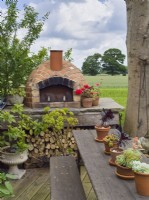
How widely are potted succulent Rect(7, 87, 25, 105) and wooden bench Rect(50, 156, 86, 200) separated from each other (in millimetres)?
1570

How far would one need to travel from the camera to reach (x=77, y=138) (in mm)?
4031

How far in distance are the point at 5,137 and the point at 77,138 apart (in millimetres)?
1774

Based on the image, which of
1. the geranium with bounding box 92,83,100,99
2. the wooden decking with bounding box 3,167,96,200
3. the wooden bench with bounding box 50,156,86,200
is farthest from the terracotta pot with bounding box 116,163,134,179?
the geranium with bounding box 92,83,100,99

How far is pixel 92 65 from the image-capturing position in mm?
11797

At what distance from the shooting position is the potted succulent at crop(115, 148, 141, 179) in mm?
2531

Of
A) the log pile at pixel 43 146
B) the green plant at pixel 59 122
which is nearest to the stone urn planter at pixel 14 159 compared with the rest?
the log pile at pixel 43 146

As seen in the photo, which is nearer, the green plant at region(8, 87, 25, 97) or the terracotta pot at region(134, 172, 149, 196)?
the terracotta pot at region(134, 172, 149, 196)

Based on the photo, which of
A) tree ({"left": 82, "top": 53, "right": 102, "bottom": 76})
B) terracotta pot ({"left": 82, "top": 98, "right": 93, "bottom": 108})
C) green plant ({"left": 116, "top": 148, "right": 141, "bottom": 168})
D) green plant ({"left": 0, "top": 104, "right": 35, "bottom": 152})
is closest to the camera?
green plant ({"left": 116, "top": 148, "right": 141, "bottom": 168})

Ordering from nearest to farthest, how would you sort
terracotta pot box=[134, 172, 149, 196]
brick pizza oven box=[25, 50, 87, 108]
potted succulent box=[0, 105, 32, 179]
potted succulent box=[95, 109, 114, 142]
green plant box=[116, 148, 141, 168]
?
1. terracotta pot box=[134, 172, 149, 196]
2. green plant box=[116, 148, 141, 168]
3. potted succulent box=[95, 109, 114, 142]
4. potted succulent box=[0, 105, 32, 179]
5. brick pizza oven box=[25, 50, 87, 108]

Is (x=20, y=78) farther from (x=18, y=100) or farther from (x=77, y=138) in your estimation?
(x=77, y=138)

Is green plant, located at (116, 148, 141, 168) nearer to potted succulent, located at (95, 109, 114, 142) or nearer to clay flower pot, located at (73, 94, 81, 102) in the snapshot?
potted succulent, located at (95, 109, 114, 142)

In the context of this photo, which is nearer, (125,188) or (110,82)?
(125,188)

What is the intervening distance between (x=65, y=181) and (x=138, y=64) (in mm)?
2325

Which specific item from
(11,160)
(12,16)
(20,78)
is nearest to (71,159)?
(11,160)
